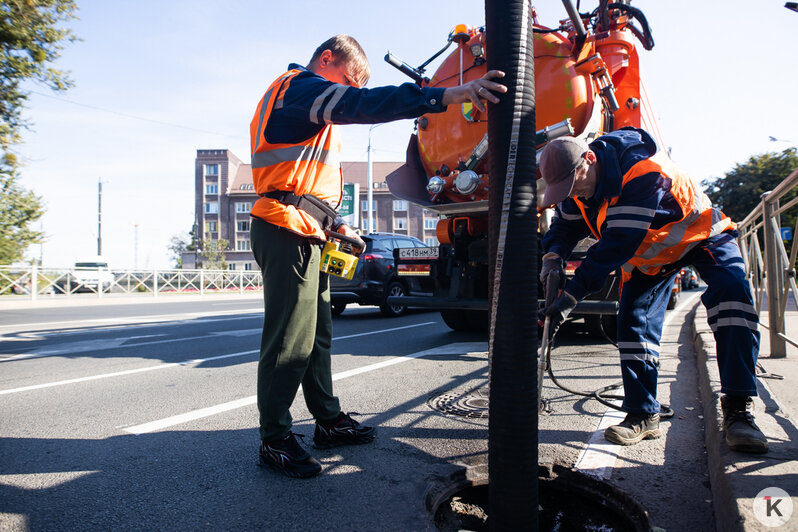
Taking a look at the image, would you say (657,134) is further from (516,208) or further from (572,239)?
(516,208)

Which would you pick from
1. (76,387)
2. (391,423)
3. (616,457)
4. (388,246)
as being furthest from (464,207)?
(388,246)

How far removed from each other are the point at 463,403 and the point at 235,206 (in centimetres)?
5636

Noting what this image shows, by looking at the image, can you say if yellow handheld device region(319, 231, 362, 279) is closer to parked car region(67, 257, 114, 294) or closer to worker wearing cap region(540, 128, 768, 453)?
worker wearing cap region(540, 128, 768, 453)

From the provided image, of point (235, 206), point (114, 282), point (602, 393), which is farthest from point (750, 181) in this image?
point (235, 206)

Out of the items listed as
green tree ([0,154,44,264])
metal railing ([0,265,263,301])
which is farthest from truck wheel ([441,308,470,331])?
metal railing ([0,265,263,301])

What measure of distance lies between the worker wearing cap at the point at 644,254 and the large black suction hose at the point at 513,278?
27.3 inches

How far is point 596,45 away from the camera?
5223 mm

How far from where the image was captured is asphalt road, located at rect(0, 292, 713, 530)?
192cm

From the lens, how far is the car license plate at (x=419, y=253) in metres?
6.08

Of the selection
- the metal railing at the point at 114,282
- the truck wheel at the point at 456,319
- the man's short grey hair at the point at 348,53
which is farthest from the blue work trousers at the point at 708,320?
the metal railing at the point at 114,282

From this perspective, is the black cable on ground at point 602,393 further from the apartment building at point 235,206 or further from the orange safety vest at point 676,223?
the apartment building at point 235,206

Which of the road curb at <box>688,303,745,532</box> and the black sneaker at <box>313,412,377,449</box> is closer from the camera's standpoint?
the road curb at <box>688,303,745,532</box>

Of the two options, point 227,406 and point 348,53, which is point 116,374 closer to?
point 227,406

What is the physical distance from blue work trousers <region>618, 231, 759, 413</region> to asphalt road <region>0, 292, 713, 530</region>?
0.36m
